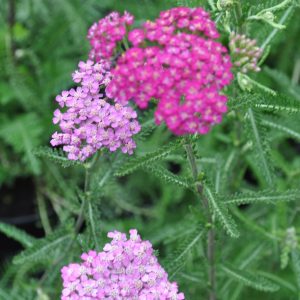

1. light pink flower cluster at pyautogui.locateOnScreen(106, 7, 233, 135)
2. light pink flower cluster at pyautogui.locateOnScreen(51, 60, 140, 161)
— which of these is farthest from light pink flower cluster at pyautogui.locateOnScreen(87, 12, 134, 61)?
light pink flower cluster at pyautogui.locateOnScreen(106, 7, 233, 135)

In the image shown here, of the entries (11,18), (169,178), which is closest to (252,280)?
(169,178)

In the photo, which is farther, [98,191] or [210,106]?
[98,191]

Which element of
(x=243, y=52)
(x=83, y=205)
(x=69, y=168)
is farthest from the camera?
(x=69, y=168)

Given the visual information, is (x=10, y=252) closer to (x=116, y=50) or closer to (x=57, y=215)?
(x=57, y=215)

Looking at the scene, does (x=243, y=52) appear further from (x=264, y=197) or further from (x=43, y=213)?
(x=43, y=213)

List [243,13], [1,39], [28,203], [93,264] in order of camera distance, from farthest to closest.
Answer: [28,203], [1,39], [243,13], [93,264]

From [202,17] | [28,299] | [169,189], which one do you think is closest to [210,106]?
[202,17]
